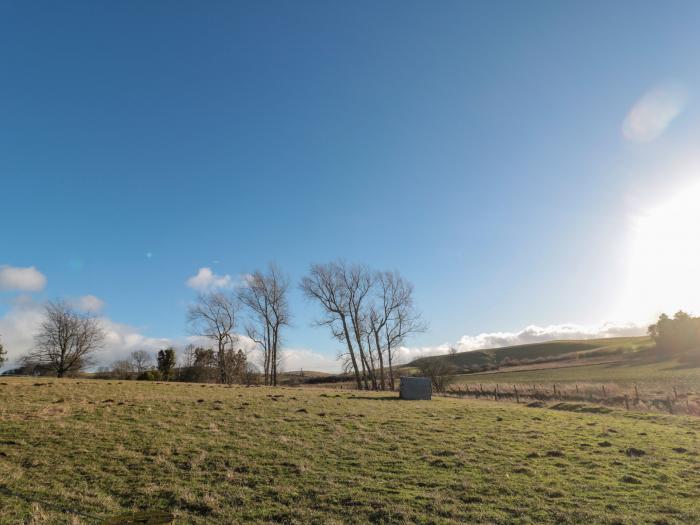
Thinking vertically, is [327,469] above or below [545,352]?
below

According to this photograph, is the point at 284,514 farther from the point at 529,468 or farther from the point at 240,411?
the point at 240,411

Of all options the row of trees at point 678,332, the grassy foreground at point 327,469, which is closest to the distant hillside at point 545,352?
the row of trees at point 678,332

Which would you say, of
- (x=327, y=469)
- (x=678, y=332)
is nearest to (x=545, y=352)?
(x=678, y=332)

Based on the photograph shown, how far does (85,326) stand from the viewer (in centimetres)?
6656

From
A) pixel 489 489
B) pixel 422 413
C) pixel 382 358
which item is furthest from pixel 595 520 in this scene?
pixel 382 358

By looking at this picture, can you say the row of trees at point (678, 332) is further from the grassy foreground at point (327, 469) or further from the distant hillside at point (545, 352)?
the grassy foreground at point (327, 469)

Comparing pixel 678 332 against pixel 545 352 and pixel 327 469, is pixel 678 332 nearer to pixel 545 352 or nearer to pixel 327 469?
pixel 545 352

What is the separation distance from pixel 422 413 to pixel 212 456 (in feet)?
43.6

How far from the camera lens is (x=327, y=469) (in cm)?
1009

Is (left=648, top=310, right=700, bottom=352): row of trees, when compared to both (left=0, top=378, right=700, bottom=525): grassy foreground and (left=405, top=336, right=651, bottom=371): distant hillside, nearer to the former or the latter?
(left=405, top=336, right=651, bottom=371): distant hillside

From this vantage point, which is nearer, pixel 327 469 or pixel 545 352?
pixel 327 469

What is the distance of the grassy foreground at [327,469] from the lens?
747 cm

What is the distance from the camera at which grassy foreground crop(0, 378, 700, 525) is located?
7.47 meters

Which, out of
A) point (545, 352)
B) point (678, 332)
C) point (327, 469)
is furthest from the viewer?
point (545, 352)
